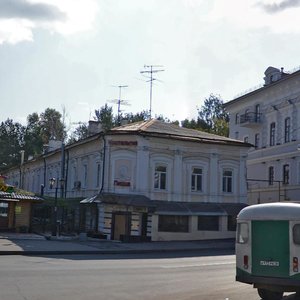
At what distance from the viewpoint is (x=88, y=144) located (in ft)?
141

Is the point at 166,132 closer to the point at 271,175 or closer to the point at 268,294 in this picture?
the point at 271,175

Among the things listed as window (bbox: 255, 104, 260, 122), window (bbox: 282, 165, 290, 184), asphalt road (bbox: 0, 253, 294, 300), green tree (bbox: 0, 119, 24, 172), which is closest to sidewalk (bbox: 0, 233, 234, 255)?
asphalt road (bbox: 0, 253, 294, 300)

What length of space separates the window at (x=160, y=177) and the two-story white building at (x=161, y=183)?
0.07 m

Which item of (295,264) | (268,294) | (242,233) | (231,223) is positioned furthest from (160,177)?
(295,264)

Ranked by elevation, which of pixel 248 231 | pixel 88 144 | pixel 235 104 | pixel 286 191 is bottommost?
pixel 248 231

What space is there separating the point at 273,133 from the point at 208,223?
1476cm

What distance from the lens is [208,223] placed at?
40.1 m

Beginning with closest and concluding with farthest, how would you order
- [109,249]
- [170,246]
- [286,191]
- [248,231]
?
[248,231], [109,249], [170,246], [286,191]

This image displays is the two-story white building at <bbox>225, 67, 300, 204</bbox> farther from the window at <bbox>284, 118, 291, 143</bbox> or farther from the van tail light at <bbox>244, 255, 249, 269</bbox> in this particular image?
the van tail light at <bbox>244, 255, 249, 269</bbox>

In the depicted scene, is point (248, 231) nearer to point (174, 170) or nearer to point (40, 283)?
point (40, 283)

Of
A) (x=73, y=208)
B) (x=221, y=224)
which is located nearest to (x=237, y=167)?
(x=221, y=224)

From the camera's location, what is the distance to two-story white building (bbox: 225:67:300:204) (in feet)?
154

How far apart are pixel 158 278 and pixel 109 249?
13.6 metres

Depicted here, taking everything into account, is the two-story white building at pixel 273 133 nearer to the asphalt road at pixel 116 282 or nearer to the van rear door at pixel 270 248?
the asphalt road at pixel 116 282
